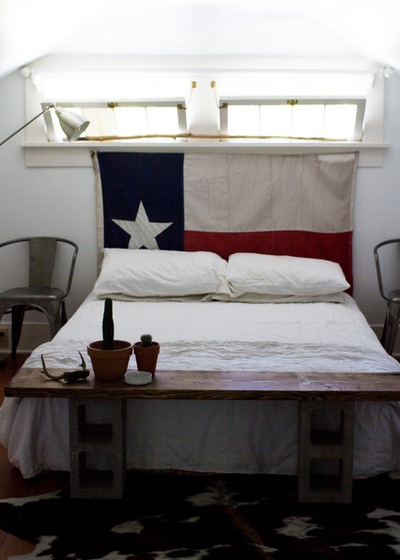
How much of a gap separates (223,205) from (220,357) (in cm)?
175

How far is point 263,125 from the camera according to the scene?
4559 mm

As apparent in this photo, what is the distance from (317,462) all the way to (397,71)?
2593mm

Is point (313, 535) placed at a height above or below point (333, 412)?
below

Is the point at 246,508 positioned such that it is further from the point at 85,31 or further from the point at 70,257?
the point at 85,31

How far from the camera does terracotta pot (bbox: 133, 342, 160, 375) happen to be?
8.64 ft

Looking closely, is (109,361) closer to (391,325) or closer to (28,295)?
(28,295)

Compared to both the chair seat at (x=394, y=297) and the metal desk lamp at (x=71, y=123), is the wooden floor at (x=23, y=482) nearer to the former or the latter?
the metal desk lamp at (x=71, y=123)

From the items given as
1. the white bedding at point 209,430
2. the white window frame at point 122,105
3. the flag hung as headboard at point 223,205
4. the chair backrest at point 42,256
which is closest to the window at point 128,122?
the white window frame at point 122,105

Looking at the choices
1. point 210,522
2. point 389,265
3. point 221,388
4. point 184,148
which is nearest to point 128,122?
point 184,148

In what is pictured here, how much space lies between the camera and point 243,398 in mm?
2551

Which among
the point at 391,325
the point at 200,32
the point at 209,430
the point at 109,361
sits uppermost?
the point at 200,32

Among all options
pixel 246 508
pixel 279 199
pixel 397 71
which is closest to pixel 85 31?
pixel 279 199

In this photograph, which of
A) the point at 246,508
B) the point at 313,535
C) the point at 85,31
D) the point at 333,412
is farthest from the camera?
the point at 85,31

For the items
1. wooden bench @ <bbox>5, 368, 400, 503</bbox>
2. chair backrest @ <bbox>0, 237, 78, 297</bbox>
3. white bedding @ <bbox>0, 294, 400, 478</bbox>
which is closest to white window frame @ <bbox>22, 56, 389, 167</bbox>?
chair backrest @ <bbox>0, 237, 78, 297</bbox>
